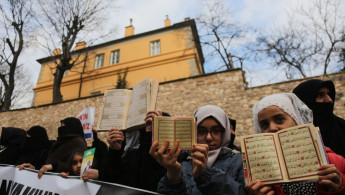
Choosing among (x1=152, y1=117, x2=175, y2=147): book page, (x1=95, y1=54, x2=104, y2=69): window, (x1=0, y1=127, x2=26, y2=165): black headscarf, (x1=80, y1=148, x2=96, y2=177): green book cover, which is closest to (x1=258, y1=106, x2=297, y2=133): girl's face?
(x1=152, y1=117, x2=175, y2=147): book page

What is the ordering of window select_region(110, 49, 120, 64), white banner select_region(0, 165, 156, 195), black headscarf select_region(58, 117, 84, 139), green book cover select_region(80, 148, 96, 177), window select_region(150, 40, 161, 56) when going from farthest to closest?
1. window select_region(110, 49, 120, 64)
2. window select_region(150, 40, 161, 56)
3. black headscarf select_region(58, 117, 84, 139)
4. green book cover select_region(80, 148, 96, 177)
5. white banner select_region(0, 165, 156, 195)

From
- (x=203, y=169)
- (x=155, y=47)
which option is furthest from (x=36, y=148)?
(x=155, y=47)

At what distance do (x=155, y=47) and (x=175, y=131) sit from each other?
18.8 meters

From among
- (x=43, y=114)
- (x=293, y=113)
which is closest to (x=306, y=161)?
(x=293, y=113)

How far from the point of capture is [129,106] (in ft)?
8.30

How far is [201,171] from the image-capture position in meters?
1.44

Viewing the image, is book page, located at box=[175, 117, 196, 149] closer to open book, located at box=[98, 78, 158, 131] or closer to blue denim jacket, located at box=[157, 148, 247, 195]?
blue denim jacket, located at box=[157, 148, 247, 195]

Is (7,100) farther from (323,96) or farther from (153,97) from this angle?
(323,96)

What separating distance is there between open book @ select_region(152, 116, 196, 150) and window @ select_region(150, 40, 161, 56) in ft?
59.6

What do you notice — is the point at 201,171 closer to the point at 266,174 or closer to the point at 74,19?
the point at 266,174

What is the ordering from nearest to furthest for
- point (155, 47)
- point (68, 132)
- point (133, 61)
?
point (68, 132) < point (133, 61) < point (155, 47)

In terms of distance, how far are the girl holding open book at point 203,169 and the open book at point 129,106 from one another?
2.12 feet

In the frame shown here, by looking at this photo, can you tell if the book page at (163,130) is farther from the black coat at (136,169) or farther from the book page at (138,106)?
the black coat at (136,169)

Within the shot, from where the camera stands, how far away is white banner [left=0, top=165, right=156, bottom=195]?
1.92 m
